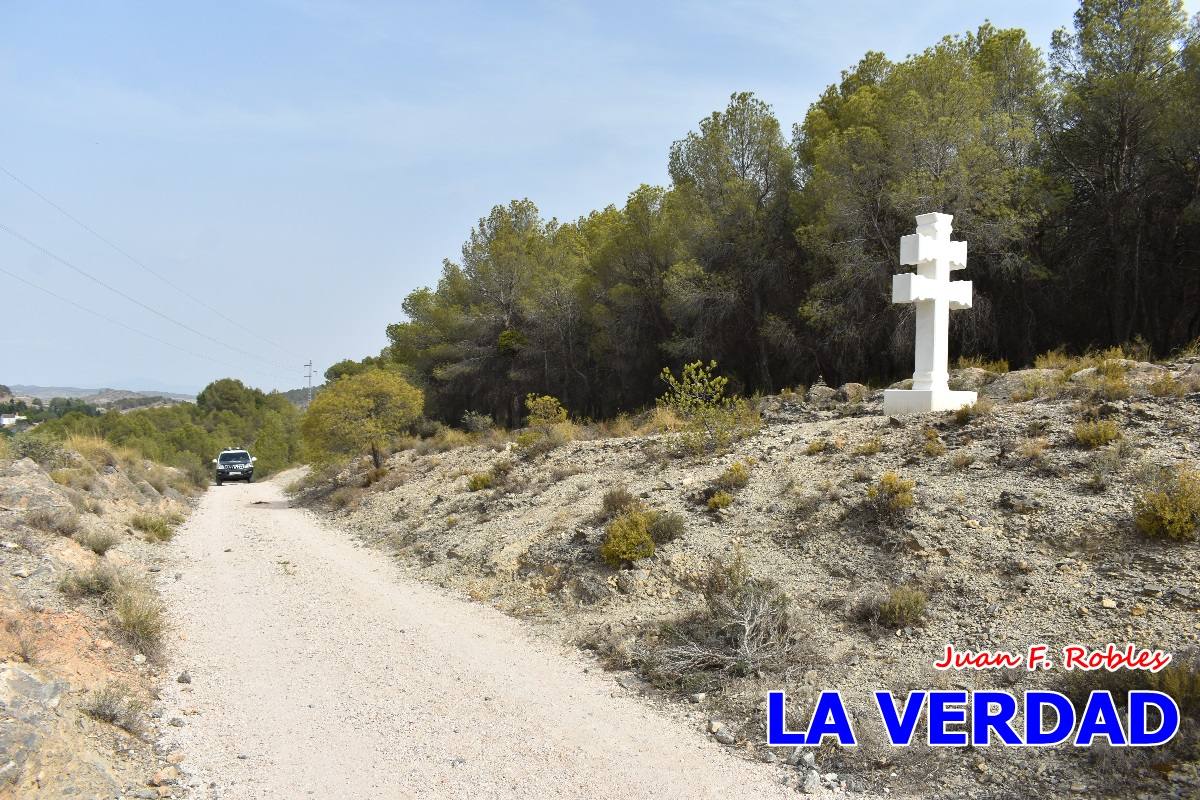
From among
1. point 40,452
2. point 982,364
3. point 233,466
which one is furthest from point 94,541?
point 233,466

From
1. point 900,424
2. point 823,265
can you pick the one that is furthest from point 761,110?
point 900,424

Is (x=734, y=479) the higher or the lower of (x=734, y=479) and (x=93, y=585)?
the higher

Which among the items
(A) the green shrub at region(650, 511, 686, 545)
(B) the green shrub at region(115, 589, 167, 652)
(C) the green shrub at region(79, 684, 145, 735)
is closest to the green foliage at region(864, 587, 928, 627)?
(A) the green shrub at region(650, 511, 686, 545)

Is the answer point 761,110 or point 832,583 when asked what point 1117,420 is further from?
point 761,110

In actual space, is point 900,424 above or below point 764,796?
above

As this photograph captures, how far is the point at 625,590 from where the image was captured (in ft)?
29.7

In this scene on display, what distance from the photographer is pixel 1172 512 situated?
6.62 meters

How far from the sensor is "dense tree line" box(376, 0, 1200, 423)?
18578mm

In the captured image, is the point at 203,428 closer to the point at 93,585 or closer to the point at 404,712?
the point at 93,585

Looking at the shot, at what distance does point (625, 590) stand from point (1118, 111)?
60.6 feet

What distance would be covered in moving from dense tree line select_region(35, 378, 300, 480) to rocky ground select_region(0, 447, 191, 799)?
20.3m

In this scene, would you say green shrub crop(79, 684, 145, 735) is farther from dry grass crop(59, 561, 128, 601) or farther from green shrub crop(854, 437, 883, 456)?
green shrub crop(854, 437, 883, 456)

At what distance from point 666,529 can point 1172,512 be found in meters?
5.27

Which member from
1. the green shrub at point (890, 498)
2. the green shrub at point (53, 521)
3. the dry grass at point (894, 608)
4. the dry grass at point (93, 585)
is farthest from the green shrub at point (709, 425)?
the green shrub at point (53, 521)
